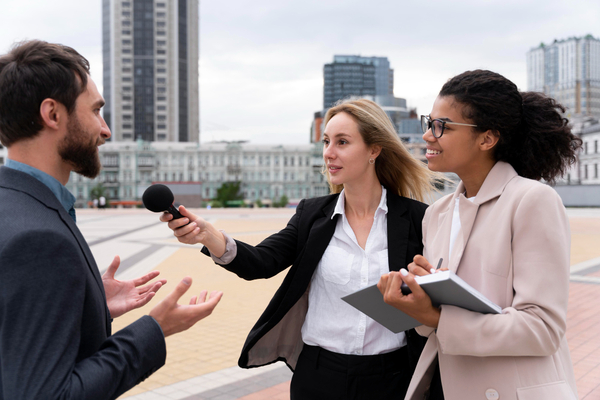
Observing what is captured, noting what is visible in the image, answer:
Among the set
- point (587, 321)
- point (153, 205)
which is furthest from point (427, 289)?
point (587, 321)

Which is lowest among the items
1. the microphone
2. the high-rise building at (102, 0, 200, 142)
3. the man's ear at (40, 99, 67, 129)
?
the microphone

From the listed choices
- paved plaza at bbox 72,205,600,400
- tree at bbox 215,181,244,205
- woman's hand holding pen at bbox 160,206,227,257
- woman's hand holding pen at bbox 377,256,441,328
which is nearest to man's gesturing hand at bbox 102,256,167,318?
woman's hand holding pen at bbox 160,206,227,257

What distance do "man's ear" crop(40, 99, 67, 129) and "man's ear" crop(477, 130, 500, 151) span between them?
146 cm

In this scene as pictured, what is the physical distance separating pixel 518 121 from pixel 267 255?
1.37 meters

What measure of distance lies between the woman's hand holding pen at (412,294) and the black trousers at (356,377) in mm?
711

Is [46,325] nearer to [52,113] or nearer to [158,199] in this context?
[52,113]

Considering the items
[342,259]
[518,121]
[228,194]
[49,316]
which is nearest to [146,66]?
[228,194]

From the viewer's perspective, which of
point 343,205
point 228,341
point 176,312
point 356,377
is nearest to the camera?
point 176,312

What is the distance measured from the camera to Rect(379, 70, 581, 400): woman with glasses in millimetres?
1536

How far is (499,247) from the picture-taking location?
5.39 feet

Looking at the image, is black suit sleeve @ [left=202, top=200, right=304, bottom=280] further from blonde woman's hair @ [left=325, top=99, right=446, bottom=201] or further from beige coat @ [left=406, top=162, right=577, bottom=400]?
beige coat @ [left=406, top=162, right=577, bottom=400]

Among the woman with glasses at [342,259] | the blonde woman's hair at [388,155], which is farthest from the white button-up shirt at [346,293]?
the blonde woman's hair at [388,155]

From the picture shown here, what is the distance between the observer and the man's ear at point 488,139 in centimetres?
185

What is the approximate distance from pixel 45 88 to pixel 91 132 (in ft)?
0.63
